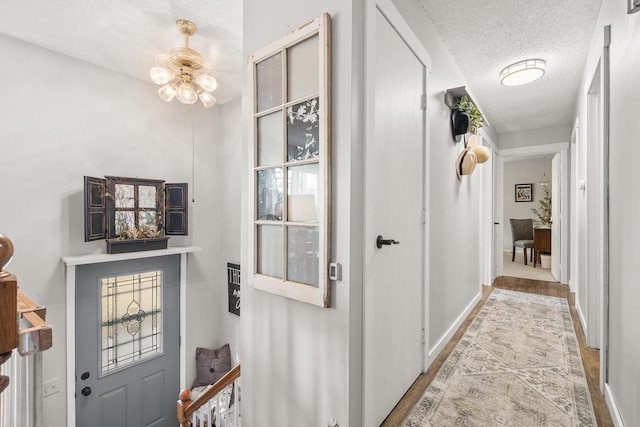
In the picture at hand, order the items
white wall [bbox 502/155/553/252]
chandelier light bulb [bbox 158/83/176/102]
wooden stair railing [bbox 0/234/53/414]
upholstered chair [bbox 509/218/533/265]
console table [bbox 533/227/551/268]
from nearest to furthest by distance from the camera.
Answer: wooden stair railing [bbox 0/234/53/414]
chandelier light bulb [bbox 158/83/176/102]
console table [bbox 533/227/551/268]
upholstered chair [bbox 509/218/533/265]
white wall [bbox 502/155/553/252]

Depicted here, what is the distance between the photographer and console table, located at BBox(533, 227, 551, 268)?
5695 millimetres

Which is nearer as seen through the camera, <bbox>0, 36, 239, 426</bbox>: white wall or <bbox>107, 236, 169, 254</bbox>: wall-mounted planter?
<bbox>0, 36, 239, 426</bbox>: white wall

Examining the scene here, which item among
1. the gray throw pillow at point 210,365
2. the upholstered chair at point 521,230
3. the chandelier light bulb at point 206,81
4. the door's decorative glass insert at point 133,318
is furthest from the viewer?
the upholstered chair at point 521,230

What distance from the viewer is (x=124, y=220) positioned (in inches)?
122

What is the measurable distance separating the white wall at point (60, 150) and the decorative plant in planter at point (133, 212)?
170mm

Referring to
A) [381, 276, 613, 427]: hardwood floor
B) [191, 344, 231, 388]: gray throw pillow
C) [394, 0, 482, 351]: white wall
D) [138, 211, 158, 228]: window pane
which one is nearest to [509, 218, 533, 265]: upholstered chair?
[381, 276, 613, 427]: hardwood floor

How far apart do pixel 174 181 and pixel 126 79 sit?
1.18 m

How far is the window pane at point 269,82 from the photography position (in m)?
1.50

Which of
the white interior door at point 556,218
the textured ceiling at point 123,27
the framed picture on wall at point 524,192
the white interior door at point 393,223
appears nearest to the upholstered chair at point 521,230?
the framed picture on wall at point 524,192

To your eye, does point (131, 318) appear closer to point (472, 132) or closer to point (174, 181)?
point (174, 181)

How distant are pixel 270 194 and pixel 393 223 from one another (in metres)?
0.69

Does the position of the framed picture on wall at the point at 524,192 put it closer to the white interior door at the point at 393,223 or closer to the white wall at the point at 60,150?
the white interior door at the point at 393,223

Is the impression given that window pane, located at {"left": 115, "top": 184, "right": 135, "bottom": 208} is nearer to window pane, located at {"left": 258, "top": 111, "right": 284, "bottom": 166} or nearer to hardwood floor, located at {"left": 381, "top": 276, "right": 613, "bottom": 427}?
window pane, located at {"left": 258, "top": 111, "right": 284, "bottom": 166}

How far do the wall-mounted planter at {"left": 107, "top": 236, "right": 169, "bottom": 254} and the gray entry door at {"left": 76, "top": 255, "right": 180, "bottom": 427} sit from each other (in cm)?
19
